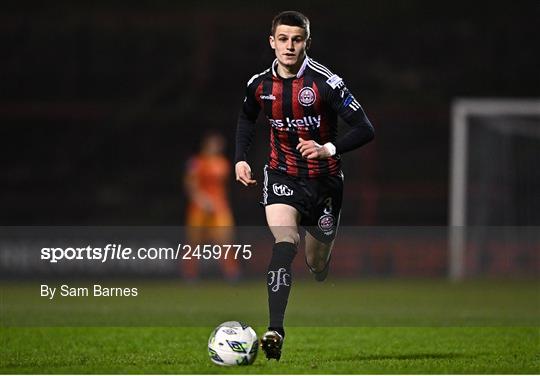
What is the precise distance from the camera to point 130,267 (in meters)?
15.5

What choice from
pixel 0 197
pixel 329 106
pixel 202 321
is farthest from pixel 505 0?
pixel 329 106

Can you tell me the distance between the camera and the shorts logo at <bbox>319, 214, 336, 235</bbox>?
807 cm

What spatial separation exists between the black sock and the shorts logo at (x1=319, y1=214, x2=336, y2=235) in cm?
68

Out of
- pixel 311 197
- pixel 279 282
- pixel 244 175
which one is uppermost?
pixel 244 175

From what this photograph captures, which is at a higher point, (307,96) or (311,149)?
(307,96)

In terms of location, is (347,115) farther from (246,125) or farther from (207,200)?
(207,200)

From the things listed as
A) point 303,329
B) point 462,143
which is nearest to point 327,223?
point 303,329

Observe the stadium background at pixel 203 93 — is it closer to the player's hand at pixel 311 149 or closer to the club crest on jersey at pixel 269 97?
the club crest on jersey at pixel 269 97

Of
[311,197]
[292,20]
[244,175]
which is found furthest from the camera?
[311,197]

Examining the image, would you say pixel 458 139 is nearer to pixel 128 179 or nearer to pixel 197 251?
pixel 197 251

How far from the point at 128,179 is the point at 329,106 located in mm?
11995

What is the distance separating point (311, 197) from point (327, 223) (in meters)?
0.33

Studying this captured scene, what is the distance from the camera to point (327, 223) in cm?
Answer: 812

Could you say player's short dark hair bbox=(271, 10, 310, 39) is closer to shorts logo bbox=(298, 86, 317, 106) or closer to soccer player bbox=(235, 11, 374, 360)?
soccer player bbox=(235, 11, 374, 360)
